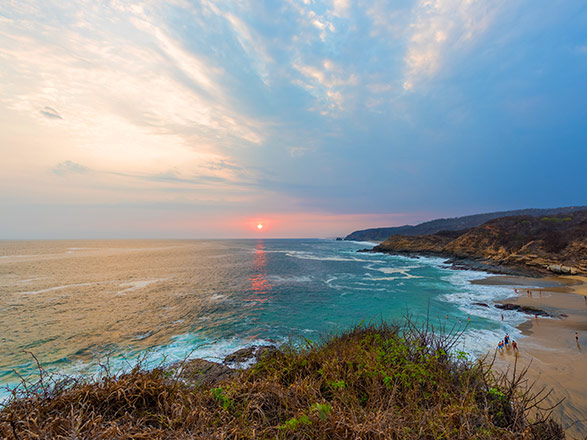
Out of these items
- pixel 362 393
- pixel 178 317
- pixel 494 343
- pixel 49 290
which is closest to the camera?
pixel 362 393

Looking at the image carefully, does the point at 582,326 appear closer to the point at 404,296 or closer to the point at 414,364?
the point at 404,296

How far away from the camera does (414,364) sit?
5.64 meters

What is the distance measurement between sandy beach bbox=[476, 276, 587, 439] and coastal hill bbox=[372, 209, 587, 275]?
1698 cm

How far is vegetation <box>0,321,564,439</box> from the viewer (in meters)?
3.60

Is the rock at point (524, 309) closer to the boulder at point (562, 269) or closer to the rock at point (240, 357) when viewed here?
the rock at point (240, 357)

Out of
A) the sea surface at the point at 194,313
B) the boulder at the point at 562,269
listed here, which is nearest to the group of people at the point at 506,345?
the sea surface at the point at 194,313

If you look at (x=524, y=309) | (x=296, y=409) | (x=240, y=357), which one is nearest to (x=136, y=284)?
(x=240, y=357)

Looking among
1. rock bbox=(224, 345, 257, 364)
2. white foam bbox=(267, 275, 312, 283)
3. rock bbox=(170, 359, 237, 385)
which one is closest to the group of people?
rock bbox=(224, 345, 257, 364)

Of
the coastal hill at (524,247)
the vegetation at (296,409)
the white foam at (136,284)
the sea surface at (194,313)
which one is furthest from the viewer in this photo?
the coastal hill at (524,247)

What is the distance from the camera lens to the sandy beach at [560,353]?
9.52m

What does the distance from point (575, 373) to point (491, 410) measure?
13587mm

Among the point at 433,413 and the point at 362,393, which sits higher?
the point at 433,413

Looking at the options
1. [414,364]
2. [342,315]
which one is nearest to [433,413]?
[414,364]

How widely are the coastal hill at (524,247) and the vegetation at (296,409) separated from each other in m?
53.2
